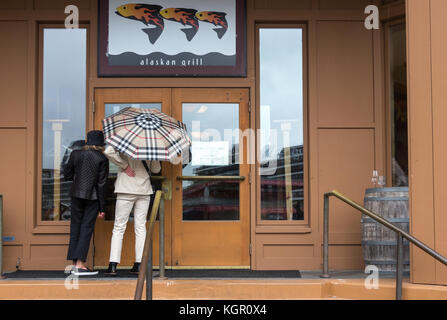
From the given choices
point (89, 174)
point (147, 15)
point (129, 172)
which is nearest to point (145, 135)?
point (129, 172)

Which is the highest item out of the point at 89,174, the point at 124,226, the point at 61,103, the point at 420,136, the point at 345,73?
the point at 345,73

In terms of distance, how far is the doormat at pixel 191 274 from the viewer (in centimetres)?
636

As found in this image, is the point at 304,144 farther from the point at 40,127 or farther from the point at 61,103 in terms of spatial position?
the point at 40,127

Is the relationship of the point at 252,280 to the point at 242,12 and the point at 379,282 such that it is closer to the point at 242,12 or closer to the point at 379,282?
the point at 379,282

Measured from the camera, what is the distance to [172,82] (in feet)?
23.5

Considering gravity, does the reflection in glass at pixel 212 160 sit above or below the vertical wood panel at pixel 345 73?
below

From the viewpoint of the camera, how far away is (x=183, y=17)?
7258 mm

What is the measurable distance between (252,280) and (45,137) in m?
3.17

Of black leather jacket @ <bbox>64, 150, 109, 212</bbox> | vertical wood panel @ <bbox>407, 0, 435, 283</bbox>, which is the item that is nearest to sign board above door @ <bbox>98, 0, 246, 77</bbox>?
black leather jacket @ <bbox>64, 150, 109, 212</bbox>

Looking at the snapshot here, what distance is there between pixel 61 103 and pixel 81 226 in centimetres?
171

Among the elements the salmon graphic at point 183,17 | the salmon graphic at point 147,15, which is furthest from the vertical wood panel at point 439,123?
the salmon graphic at point 147,15

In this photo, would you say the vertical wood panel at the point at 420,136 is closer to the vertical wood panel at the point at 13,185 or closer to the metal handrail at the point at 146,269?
the metal handrail at the point at 146,269

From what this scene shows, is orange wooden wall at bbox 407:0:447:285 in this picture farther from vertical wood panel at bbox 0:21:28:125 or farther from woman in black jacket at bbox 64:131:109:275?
vertical wood panel at bbox 0:21:28:125

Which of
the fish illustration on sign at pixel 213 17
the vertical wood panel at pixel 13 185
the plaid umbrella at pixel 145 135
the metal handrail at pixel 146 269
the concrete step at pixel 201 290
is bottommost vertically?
the concrete step at pixel 201 290
